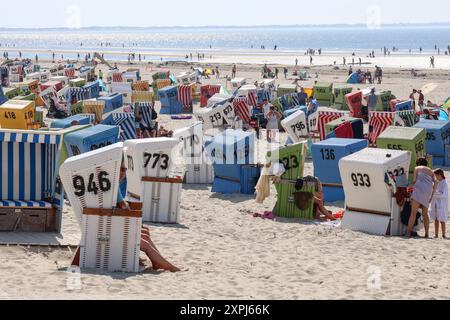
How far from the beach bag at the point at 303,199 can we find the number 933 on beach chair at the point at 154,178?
211 cm

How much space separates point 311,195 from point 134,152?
3.06 meters

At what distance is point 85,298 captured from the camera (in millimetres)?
7426

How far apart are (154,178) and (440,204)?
4212mm

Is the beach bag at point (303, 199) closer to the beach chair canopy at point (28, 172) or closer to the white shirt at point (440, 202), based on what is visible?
the white shirt at point (440, 202)

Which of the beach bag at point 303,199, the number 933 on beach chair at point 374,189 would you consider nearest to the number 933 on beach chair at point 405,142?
the beach bag at point 303,199

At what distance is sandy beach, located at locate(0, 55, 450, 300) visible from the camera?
8133 millimetres

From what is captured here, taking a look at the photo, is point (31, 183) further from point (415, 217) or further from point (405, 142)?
point (405, 142)

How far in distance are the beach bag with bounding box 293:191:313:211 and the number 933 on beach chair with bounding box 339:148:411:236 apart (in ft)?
3.24

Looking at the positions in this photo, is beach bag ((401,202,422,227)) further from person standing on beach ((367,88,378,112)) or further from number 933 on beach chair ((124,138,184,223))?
person standing on beach ((367,88,378,112))

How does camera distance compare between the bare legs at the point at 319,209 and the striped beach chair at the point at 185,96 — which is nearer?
the bare legs at the point at 319,209

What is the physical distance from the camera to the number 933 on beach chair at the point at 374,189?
461 inches

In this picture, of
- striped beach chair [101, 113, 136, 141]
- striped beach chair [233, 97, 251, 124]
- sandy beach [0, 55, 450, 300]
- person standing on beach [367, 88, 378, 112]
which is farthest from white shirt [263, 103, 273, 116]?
sandy beach [0, 55, 450, 300]

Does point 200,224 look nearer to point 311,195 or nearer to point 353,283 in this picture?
point 311,195
